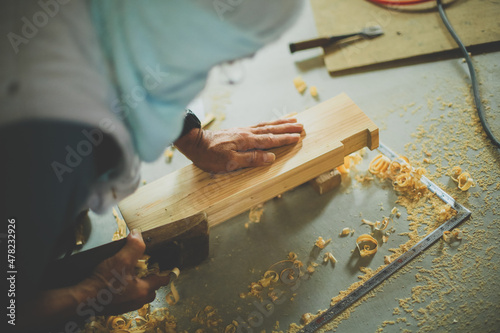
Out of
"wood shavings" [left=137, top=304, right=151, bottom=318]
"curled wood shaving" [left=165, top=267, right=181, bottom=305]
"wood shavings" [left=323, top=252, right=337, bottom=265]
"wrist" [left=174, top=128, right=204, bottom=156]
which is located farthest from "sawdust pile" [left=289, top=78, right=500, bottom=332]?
"wrist" [left=174, top=128, right=204, bottom=156]

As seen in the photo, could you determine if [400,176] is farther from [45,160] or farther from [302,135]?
[45,160]

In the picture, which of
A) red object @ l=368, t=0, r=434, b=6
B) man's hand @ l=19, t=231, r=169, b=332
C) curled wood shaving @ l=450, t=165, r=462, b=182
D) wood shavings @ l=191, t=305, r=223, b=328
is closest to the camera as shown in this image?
man's hand @ l=19, t=231, r=169, b=332

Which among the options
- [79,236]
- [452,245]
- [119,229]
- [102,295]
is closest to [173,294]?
[102,295]

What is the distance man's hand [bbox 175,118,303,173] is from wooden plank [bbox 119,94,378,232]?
40 mm

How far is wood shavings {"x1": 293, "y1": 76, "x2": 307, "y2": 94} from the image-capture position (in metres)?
2.37

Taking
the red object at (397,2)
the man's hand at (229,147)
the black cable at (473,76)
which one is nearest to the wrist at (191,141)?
→ the man's hand at (229,147)

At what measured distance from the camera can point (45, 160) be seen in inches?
38.8

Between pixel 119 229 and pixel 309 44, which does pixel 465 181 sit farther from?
pixel 119 229

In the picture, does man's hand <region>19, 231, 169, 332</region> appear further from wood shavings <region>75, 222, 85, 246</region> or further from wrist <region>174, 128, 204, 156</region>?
wood shavings <region>75, 222, 85, 246</region>

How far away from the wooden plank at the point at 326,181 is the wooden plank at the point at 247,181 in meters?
0.07

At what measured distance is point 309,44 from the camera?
8.02ft

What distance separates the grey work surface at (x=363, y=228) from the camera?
4.73 feet

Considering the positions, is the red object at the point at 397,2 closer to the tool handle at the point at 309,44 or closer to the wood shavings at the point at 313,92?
the tool handle at the point at 309,44

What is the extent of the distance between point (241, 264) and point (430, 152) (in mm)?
1161
